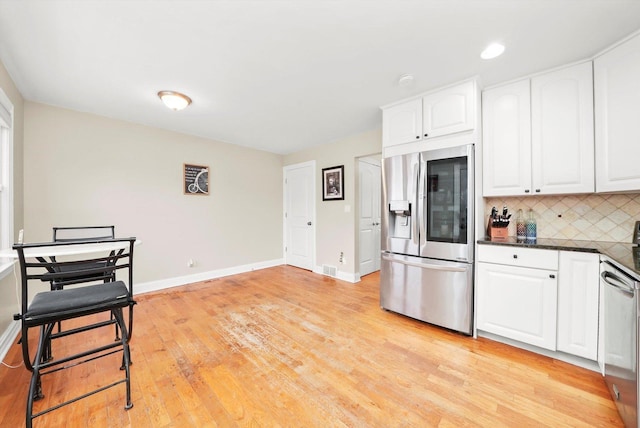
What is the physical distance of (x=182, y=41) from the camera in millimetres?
1812

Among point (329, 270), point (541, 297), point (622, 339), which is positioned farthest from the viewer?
point (329, 270)

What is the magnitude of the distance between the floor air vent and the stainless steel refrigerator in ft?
5.12

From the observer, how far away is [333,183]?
4363 mm

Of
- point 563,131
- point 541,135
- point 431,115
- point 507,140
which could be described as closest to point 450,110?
point 431,115

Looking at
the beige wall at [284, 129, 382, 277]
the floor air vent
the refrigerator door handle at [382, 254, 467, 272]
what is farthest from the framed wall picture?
the refrigerator door handle at [382, 254, 467, 272]

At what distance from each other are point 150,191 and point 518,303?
456 centimetres

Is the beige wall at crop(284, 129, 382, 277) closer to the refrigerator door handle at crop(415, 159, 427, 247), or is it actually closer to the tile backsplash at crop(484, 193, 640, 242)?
the refrigerator door handle at crop(415, 159, 427, 247)

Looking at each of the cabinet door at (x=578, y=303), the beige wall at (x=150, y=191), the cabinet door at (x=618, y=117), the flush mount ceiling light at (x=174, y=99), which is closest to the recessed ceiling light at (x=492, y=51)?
the cabinet door at (x=618, y=117)

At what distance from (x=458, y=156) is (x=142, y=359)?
3201mm

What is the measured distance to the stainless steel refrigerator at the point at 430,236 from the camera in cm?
225

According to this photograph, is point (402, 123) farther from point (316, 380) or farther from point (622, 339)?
point (316, 380)

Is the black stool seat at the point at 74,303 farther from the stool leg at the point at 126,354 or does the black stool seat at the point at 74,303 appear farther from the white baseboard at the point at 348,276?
the white baseboard at the point at 348,276

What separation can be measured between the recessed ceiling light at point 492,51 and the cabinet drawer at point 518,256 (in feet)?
5.15

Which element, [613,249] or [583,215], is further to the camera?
[583,215]
